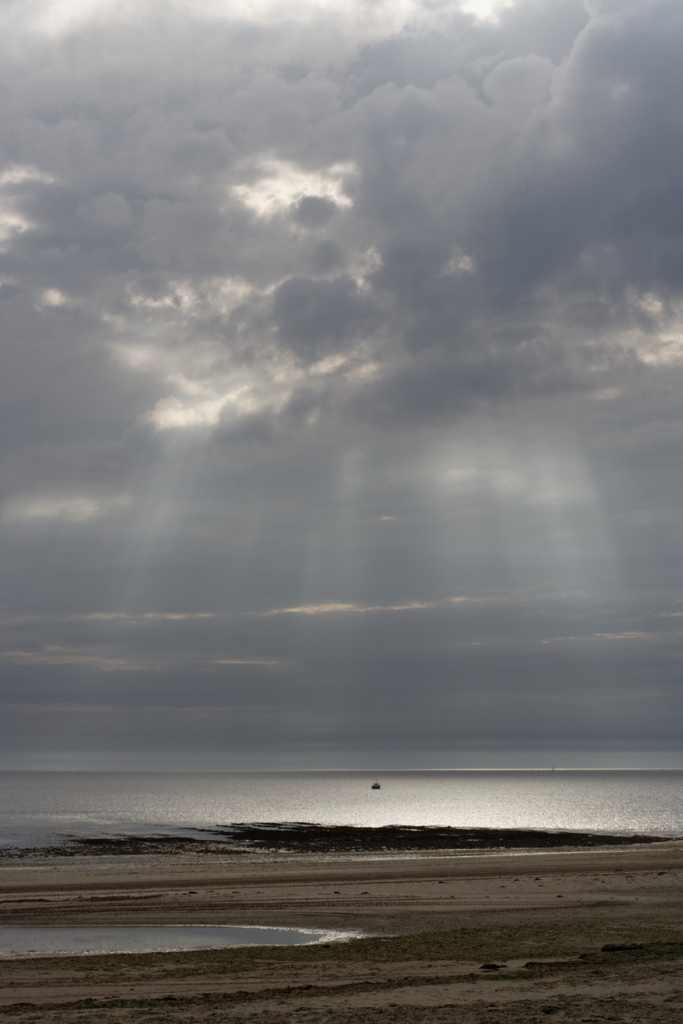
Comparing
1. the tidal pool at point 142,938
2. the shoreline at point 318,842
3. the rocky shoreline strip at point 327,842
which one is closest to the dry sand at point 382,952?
the tidal pool at point 142,938

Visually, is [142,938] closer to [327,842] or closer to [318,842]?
[327,842]

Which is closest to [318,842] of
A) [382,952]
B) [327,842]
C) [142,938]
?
[327,842]

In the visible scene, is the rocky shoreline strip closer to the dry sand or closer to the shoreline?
the shoreline

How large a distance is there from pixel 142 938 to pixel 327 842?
4886 centimetres

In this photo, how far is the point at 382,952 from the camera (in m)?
19.2

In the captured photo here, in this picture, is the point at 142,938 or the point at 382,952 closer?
the point at 382,952

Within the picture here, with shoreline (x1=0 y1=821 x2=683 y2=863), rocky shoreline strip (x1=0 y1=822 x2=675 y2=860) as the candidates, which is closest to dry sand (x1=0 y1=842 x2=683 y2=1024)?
shoreline (x1=0 y1=821 x2=683 y2=863)

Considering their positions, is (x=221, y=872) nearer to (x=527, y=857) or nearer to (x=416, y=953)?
(x=527, y=857)

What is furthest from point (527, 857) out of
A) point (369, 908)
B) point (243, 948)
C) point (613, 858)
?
point (243, 948)

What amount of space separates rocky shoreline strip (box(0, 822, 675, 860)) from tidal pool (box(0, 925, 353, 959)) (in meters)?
33.6

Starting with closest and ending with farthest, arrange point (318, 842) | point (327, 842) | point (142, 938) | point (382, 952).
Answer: point (382, 952) → point (142, 938) → point (327, 842) → point (318, 842)

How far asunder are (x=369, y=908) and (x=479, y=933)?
23.9 ft

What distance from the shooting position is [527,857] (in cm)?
4822

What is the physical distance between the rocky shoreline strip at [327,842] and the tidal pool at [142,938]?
1323 inches
